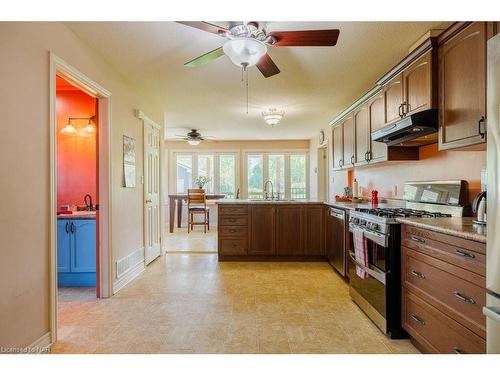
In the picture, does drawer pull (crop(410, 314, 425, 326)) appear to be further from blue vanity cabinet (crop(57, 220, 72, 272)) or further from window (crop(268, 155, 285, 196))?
window (crop(268, 155, 285, 196))

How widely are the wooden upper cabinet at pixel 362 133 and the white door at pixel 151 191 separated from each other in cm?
279

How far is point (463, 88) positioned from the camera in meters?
1.92

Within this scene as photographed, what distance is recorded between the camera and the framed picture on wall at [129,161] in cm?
343

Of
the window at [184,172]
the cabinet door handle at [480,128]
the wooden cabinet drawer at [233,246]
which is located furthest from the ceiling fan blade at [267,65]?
the window at [184,172]

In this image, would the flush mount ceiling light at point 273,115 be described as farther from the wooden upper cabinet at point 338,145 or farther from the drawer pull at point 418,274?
the drawer pull at point 418,274

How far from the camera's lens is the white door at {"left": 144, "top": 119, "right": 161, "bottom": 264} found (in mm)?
4133

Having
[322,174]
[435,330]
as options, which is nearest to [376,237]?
[435,330]

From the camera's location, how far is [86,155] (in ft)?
12.3

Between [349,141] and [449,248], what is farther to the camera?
[349,141]

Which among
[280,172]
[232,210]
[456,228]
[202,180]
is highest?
[280,172]

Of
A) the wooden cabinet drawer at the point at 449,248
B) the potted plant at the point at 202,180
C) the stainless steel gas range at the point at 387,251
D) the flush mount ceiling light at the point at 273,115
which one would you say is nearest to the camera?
the wooden cabinet drawer at the point at 449,248

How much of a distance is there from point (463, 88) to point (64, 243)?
3.75 meters

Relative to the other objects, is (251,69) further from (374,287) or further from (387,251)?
(374,287)
